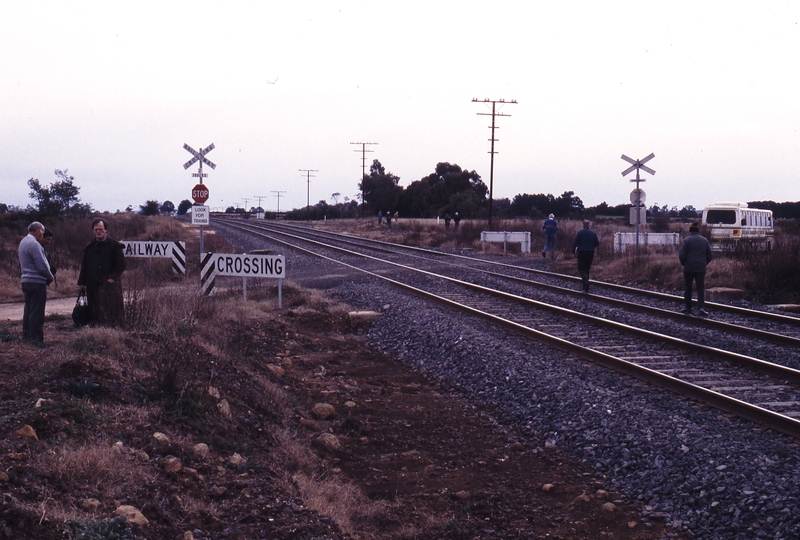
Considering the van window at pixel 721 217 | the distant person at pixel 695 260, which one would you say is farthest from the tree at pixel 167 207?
the distant person at pixel 695 260

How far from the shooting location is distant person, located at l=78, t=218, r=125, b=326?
10047 millimetres

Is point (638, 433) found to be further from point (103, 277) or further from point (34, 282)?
point (34, 282)

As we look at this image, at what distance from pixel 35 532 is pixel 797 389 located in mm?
8090

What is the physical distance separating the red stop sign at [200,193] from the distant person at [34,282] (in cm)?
835

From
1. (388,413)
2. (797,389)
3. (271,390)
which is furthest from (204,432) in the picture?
(797,389)

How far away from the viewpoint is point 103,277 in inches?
400

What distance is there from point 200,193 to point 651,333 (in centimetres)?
1099

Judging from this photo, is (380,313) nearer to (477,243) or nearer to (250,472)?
(250,472)

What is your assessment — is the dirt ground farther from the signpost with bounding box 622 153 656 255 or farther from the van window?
the van window

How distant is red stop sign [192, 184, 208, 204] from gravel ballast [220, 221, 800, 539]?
294 inches

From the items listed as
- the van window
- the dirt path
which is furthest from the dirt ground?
the van window

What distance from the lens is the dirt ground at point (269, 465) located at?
5.04 meters

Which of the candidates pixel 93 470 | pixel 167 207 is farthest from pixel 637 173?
pixel 167 207

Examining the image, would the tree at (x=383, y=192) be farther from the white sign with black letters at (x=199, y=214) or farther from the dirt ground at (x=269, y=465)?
the dirt ground at (x=269, y=465)
